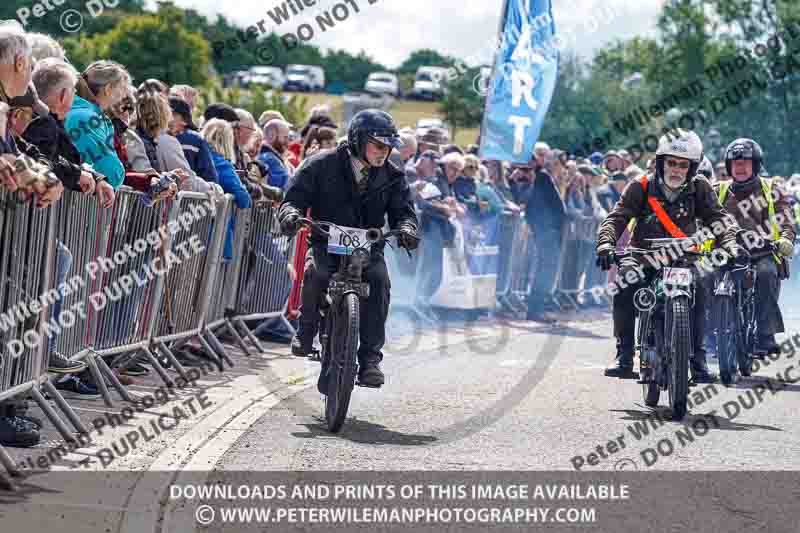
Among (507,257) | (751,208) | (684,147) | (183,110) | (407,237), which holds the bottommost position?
(507,257)

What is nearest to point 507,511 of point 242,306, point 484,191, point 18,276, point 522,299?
point 18,276

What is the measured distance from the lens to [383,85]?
103562 millimetres

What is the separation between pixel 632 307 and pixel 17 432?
16.7 ft

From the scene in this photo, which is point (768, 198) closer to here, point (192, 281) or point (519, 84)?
point (192, 281)

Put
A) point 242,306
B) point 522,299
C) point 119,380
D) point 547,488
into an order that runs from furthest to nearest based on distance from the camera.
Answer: point 522,299, point 242,306, point 119,380, point 547,488

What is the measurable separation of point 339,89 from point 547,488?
107 meters

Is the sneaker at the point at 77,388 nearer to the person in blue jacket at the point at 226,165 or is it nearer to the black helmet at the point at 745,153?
the person in blue jacket at the point at 226,165

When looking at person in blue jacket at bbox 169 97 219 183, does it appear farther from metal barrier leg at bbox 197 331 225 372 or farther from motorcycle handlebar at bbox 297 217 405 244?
motorcycle handlebar at bbox 297 217 405 244

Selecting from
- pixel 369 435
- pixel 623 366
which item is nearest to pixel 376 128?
pixel 369 435

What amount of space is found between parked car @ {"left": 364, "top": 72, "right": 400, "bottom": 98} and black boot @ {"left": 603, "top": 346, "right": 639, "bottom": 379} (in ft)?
295

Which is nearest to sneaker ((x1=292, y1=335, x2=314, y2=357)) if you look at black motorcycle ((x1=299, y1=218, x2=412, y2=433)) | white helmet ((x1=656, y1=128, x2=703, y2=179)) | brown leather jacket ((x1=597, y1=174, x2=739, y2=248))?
black motorcycle ((x1=299, y1=218, x2=412, y2=433))

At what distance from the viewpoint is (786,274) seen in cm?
1457

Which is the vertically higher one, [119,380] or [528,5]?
[528,5]

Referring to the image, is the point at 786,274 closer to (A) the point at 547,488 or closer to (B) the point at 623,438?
(B) the point at 623,438
